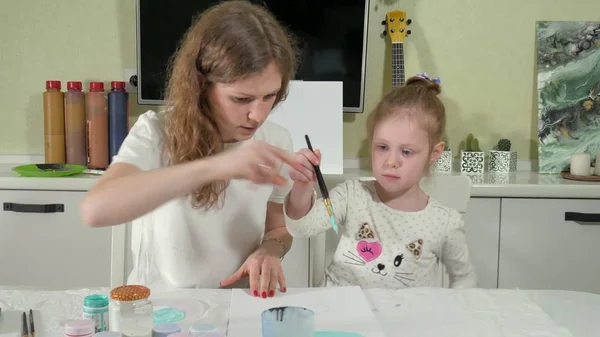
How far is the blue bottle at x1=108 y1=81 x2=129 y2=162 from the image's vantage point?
94.9 inches

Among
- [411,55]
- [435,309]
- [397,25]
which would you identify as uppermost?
[397,25]

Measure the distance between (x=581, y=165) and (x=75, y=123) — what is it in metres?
1.88

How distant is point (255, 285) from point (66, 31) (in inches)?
70.2

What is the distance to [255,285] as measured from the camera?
46.5 inches

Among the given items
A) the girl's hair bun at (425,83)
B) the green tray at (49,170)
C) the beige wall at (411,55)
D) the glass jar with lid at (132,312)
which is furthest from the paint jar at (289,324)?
the beige wall at (411,55)

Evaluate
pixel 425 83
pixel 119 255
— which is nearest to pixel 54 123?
pixel 119 255

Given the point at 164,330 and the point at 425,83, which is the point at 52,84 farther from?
the point at 164,330

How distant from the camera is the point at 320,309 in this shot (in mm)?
1108

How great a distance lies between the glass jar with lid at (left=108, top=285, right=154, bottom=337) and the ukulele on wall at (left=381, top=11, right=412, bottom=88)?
1.73m

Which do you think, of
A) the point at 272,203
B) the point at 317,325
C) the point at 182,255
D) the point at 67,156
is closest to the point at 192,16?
the point at 67,156

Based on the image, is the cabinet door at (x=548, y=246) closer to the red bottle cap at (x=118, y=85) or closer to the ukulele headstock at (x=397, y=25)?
the ukulele headstock at (x=397, y=25)

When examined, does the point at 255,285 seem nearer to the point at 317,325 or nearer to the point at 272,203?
the point at 317,325

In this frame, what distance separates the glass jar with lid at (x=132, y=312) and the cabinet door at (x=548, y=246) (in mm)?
1566

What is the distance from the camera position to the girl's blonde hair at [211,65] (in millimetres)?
1220
